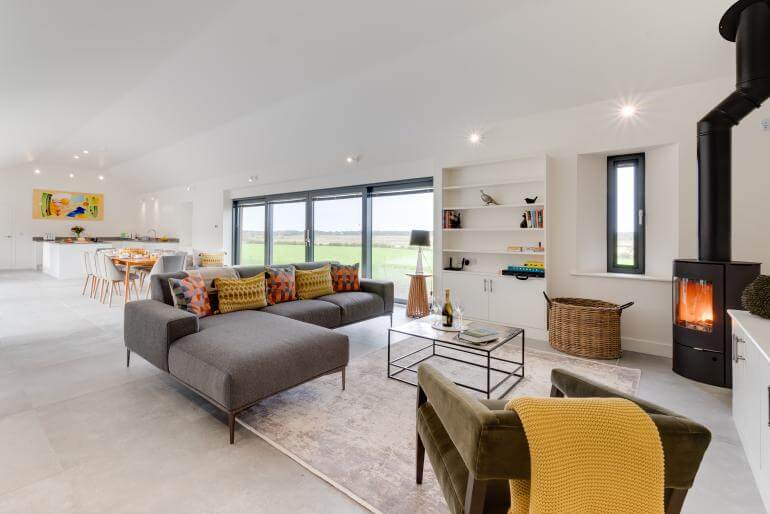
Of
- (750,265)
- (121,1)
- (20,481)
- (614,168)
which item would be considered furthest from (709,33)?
(20,481)

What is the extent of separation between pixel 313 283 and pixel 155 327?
1776 millimetres

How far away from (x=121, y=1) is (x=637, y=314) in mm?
5318

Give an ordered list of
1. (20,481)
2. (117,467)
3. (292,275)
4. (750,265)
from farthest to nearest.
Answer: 1. (292,275)
2. (750,265)
3. (117,467)
4. (20,481)

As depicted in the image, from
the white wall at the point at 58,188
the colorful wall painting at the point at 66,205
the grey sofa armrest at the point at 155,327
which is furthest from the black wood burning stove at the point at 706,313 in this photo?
the colorful wall painting at the point at 66,205

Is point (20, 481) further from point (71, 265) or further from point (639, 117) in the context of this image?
point (71, 265)

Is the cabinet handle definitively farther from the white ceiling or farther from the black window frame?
the black window frame

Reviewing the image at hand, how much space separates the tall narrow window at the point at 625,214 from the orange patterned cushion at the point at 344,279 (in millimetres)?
2991

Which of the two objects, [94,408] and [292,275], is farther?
[292,275]

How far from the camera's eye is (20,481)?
170 centimetres

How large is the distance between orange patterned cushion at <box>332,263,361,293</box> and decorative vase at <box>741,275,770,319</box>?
3.48 metres

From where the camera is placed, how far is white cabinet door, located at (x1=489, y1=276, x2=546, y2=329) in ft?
13.6

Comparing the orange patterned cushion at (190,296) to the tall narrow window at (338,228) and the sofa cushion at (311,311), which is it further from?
the tall narrow window at (338,228)

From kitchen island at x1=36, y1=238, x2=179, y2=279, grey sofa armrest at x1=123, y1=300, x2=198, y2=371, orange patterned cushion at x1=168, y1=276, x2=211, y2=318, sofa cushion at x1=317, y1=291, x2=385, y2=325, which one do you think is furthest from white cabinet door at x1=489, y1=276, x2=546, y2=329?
kitchen island at x1=36, y1=238, x2=179, y2=279

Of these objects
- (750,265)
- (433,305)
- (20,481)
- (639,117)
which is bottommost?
(20,481)
